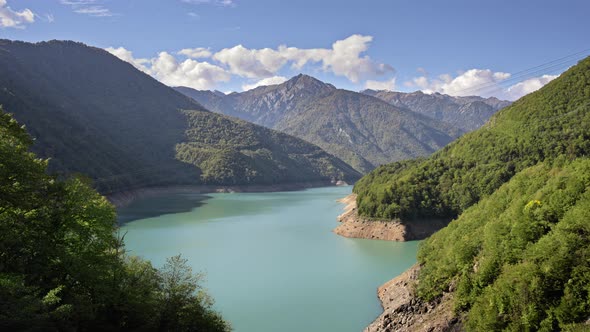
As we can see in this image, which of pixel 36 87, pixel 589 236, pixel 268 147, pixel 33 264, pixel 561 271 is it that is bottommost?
pixel 561 271

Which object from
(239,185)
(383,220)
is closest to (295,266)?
(383,220)

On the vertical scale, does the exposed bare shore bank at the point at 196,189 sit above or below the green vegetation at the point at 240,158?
below

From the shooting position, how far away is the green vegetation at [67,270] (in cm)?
1213

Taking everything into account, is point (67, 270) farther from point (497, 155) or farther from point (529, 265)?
point (497, 155)

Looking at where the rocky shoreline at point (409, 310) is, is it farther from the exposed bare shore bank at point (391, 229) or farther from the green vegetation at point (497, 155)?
the green vegetation at point (497, 155)

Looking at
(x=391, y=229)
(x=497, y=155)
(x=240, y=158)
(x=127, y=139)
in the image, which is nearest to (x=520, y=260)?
(x=391, y=229)

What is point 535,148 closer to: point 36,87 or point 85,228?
point 85,228

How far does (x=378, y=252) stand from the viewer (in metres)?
42.9

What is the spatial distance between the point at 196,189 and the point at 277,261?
88159mm

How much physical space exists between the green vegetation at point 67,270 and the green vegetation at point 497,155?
3670 cm

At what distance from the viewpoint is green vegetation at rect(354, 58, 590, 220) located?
49.2m

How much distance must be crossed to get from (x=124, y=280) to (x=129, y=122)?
164 metres

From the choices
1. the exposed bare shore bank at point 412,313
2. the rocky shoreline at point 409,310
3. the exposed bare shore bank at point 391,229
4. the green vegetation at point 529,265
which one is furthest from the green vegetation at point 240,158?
the green vegetation at point 529,265

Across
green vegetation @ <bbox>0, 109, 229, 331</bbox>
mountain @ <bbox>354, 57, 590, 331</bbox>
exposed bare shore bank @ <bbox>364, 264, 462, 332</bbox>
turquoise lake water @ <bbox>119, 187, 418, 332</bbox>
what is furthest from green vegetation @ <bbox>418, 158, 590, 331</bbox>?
green vegetation @ <bbox>0, 109, 229, 331</bbox>
